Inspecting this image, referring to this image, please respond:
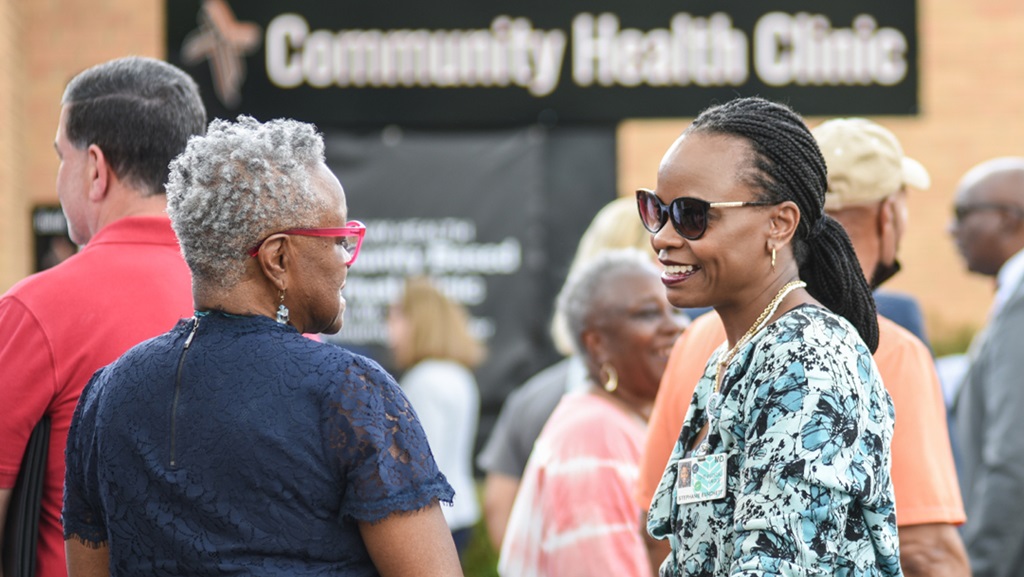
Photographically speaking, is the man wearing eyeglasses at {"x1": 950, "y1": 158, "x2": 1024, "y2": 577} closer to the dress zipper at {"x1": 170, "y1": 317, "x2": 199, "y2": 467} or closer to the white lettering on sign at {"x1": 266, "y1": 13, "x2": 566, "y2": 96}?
the white lettering on sign at {"x1": 266, "y1": 13, "x2": 566, "y2": 96}

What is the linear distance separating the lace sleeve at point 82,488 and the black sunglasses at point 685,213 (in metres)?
0.99

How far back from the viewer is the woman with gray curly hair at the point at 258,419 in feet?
6.30

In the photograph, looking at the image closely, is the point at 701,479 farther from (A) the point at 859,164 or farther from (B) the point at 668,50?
(B) the point at 668,50

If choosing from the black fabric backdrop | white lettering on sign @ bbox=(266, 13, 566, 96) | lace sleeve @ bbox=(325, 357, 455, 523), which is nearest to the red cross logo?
white lettering on sign @ bbox=(266, 13, 566, 96)

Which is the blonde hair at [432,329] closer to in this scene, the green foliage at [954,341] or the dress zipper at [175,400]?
the green foliage at [954,341]

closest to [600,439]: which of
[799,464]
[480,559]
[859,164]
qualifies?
[859,164]

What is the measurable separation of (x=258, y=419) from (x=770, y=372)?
30.9 inches

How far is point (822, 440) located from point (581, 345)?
180 cm

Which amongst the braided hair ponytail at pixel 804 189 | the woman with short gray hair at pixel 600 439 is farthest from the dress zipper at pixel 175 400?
the woman with short gray hair at pixel 600 439

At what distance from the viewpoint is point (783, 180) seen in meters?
2.07

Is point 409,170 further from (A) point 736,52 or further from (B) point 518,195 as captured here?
(A) point 736,52

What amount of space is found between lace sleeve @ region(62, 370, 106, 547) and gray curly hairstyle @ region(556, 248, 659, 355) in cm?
171

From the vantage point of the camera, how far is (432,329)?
652cm

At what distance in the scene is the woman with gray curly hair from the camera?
1919mm
